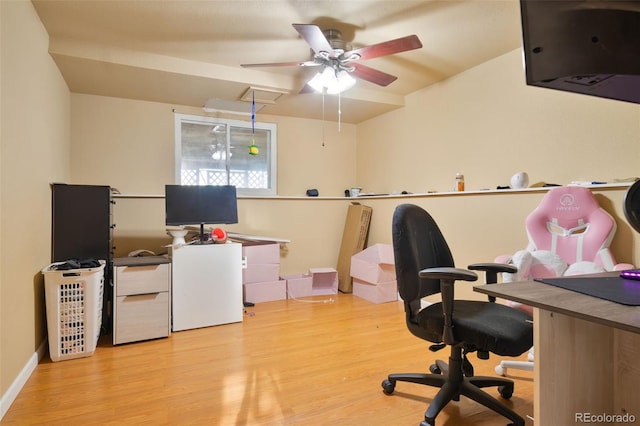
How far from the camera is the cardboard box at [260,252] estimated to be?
12.2 ft

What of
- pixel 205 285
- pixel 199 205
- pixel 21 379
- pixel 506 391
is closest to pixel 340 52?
pixel 199 205

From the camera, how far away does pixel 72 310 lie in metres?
2.34

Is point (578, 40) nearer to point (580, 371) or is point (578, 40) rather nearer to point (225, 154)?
point (580, 371)

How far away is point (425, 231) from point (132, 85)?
3.02m

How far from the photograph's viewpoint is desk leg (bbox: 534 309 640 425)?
103 cm

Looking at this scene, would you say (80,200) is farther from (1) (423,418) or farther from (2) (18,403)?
(1) (423,418)

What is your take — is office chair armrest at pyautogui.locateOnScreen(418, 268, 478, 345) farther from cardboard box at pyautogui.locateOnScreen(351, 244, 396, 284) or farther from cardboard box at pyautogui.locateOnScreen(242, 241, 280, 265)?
cardboard box at pyautogui.locateOnScreen(242, 241, 280, 265)

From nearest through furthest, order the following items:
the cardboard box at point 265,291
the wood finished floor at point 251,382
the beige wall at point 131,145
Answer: the wood finished floor at point 251,382 < the beige wall at point 131,145 < the cardboard box at point 265,291

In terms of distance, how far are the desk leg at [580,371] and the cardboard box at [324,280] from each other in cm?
306

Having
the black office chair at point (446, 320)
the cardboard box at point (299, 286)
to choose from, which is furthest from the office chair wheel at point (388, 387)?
the cardboard box at point (299, 286)

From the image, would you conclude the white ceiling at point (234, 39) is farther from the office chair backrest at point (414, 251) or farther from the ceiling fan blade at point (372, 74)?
the office chair backrest at point (414, 251)

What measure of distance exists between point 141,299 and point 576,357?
2732 mm

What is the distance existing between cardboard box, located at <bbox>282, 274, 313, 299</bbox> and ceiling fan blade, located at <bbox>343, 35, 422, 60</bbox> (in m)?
2.46

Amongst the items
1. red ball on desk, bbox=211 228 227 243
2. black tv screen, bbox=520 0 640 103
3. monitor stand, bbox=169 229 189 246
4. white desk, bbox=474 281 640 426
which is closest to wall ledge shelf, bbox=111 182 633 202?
monitor stand, bbox=169 229 189 246
